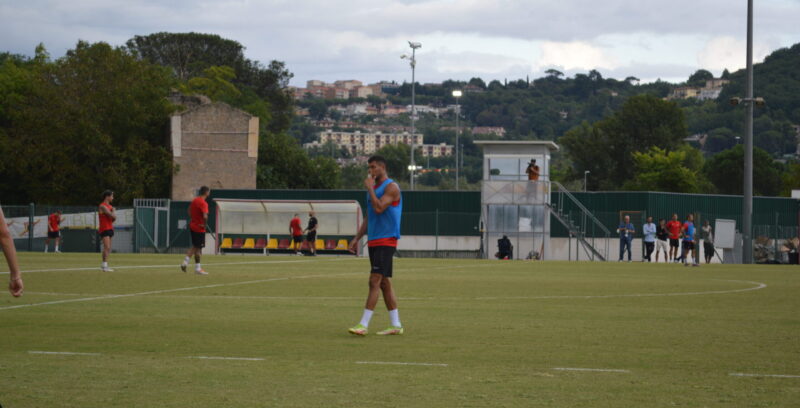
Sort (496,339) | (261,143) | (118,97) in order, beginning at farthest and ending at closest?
1. (261,143)
2. (118,97)
3. (496,339)

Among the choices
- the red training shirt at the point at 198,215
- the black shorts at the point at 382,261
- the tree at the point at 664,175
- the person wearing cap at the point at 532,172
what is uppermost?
the tree at the point at 664,175

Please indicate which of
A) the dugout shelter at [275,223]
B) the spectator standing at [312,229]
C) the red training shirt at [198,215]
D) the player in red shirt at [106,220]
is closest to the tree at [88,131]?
the dugout shelter at [275,223]

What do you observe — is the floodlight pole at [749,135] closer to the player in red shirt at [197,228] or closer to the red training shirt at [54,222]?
the player in red shirt at [197,228]

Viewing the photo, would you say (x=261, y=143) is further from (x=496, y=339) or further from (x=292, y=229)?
(x=496, y=339)

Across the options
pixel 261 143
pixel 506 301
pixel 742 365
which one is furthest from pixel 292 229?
pixel 261 143

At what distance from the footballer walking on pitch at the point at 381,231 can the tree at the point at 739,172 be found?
12960 cm

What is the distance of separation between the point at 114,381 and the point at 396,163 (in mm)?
172895

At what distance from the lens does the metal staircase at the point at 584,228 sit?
180 feet

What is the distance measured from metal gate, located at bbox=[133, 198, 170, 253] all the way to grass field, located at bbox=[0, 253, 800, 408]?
34.9m

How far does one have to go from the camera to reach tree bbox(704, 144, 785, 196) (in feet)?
445

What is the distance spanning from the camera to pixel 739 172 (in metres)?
139

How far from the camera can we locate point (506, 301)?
18.0 metres

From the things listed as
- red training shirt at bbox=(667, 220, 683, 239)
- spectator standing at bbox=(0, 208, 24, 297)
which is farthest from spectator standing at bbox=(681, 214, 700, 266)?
spectator standing at bbox=(0, 208, 24, 297)

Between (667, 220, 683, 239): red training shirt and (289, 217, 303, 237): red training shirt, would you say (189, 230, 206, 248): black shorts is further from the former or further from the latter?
(667, 220, 683, 239): red training shirt
